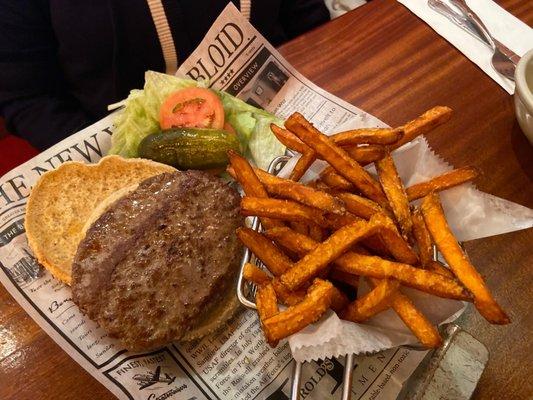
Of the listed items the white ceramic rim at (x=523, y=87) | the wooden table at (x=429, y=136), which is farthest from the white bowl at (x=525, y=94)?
the wooden table at (x=429, y=136)

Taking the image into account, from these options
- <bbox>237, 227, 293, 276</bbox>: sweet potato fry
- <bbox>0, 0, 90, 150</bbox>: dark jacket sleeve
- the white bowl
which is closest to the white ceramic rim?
the white bowl

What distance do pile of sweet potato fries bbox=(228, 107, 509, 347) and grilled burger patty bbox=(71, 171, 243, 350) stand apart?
198 millimetres

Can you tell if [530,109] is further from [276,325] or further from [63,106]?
[63,106]

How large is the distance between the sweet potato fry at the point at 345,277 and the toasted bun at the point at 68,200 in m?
0.68

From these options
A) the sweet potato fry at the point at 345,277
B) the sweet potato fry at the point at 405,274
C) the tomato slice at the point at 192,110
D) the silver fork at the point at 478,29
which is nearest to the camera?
the sweet potato fry at the point at 405,274

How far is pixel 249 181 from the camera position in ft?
4.16

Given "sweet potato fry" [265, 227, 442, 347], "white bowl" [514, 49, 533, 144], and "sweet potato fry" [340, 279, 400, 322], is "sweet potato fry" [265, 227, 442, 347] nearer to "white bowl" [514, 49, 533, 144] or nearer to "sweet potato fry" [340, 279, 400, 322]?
"sweet potato fry" [340, 279, 400, 322]

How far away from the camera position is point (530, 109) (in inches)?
60.7

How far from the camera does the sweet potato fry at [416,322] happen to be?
1.04 m

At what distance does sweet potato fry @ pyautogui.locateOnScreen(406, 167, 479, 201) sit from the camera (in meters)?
1.23

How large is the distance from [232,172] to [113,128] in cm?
72

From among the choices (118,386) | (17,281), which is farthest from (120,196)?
(118,386)

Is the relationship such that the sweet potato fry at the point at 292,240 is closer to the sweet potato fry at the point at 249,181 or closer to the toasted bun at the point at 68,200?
the sweet potato fry at the point at 249,181

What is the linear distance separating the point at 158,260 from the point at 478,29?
161cm
